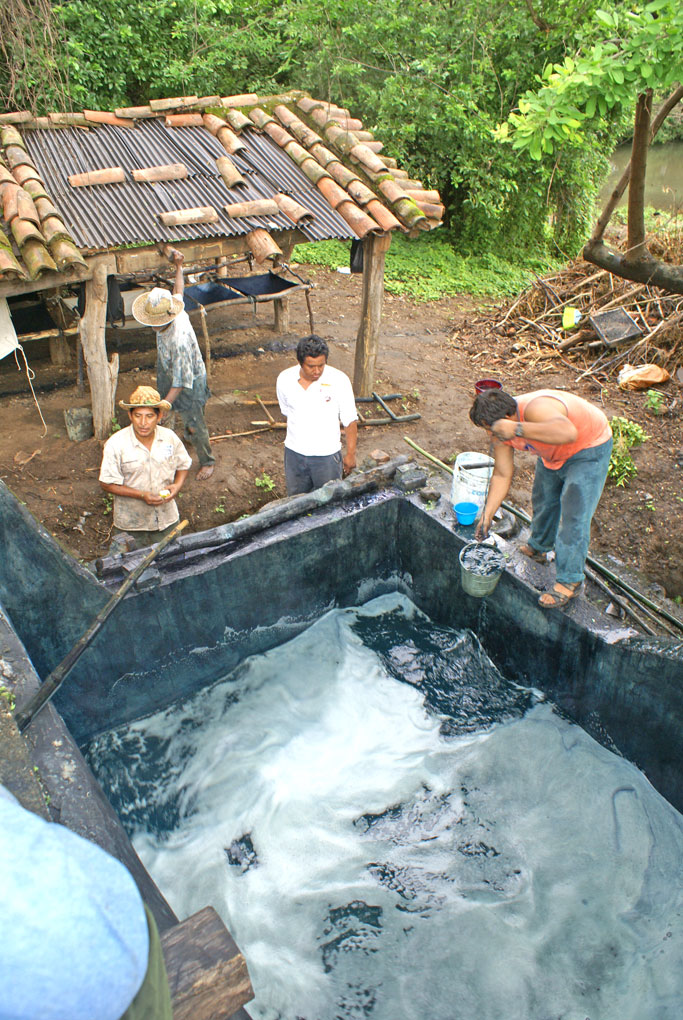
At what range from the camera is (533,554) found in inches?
184

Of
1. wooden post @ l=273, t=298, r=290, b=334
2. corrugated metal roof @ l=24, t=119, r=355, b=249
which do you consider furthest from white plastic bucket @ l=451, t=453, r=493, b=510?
wooden post @ l=273, t=298, r=290, b=334

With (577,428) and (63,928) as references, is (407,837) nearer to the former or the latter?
(577,428)

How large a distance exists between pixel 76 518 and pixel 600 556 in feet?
15.2

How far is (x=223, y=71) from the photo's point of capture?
13.7m

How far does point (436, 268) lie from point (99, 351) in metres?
8.35

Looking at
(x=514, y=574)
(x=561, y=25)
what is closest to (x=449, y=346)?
(x=561, y=25)

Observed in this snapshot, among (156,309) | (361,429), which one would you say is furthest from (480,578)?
(361,429)

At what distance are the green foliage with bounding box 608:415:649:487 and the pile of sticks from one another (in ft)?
5.44

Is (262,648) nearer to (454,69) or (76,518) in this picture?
(76,518)

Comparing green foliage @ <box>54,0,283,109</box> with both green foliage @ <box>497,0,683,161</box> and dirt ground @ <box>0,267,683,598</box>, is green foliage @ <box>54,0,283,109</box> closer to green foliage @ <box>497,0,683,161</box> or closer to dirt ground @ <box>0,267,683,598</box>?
dirt ground @ <box>0,267,683,598</box>

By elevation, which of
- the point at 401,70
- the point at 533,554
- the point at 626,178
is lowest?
the point at 533,554

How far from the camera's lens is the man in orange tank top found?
3.90 metres

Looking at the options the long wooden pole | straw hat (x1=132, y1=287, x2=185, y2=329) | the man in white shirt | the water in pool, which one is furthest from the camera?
straw hat (x1=132, y1=287, x2=185, y2=329)

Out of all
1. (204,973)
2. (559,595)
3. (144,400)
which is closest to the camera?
(204,973)
